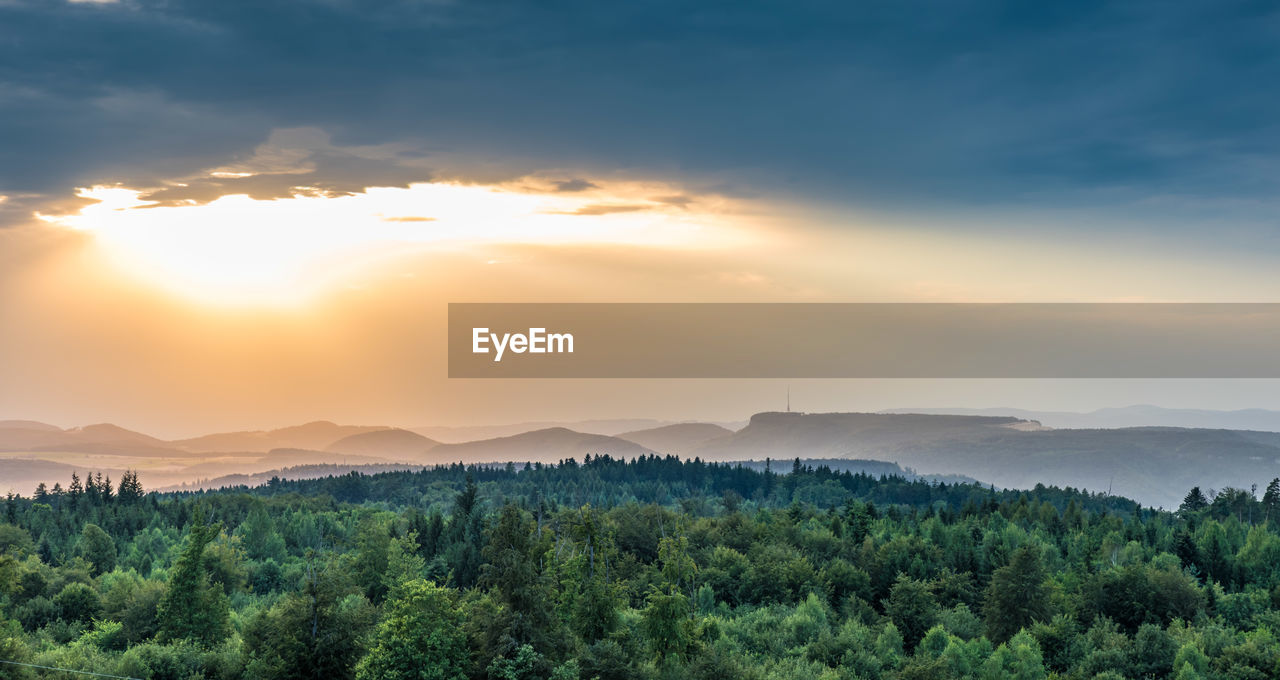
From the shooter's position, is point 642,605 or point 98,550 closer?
point 642,605

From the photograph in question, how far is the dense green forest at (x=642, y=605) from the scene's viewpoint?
85.8 meters

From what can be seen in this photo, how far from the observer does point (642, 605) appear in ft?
455

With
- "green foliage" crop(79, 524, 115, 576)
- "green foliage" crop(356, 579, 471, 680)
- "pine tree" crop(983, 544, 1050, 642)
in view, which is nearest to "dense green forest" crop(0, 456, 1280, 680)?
"green foliage" crop(356, 579, 471, 680)

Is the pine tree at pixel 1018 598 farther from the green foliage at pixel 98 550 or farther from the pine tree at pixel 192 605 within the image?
the green foliage at pixel 98 550

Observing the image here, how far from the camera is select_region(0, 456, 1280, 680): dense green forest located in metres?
85.8

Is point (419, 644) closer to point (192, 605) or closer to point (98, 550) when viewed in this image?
point (192, 605)

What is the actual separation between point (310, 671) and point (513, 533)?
20264mm

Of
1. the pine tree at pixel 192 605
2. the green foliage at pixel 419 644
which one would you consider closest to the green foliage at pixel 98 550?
the pine tree at pixel 192 605

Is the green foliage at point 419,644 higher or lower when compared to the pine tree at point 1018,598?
higher

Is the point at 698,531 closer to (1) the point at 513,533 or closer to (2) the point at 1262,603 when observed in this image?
(2) the point at 1262,603

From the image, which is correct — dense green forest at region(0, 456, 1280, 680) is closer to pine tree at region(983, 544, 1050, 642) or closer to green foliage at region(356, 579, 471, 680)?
green foliage at region(356, 579, 471, 680)

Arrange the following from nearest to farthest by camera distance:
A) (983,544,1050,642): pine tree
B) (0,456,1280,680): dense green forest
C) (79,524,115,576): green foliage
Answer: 1. (0,456,1280,680): dense green forest
2. (983,544,1050,642): pine tree
3. (79,524,115,576): green foliage

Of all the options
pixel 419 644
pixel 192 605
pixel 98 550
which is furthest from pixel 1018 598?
pixel 98 550

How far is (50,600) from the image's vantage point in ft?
416
